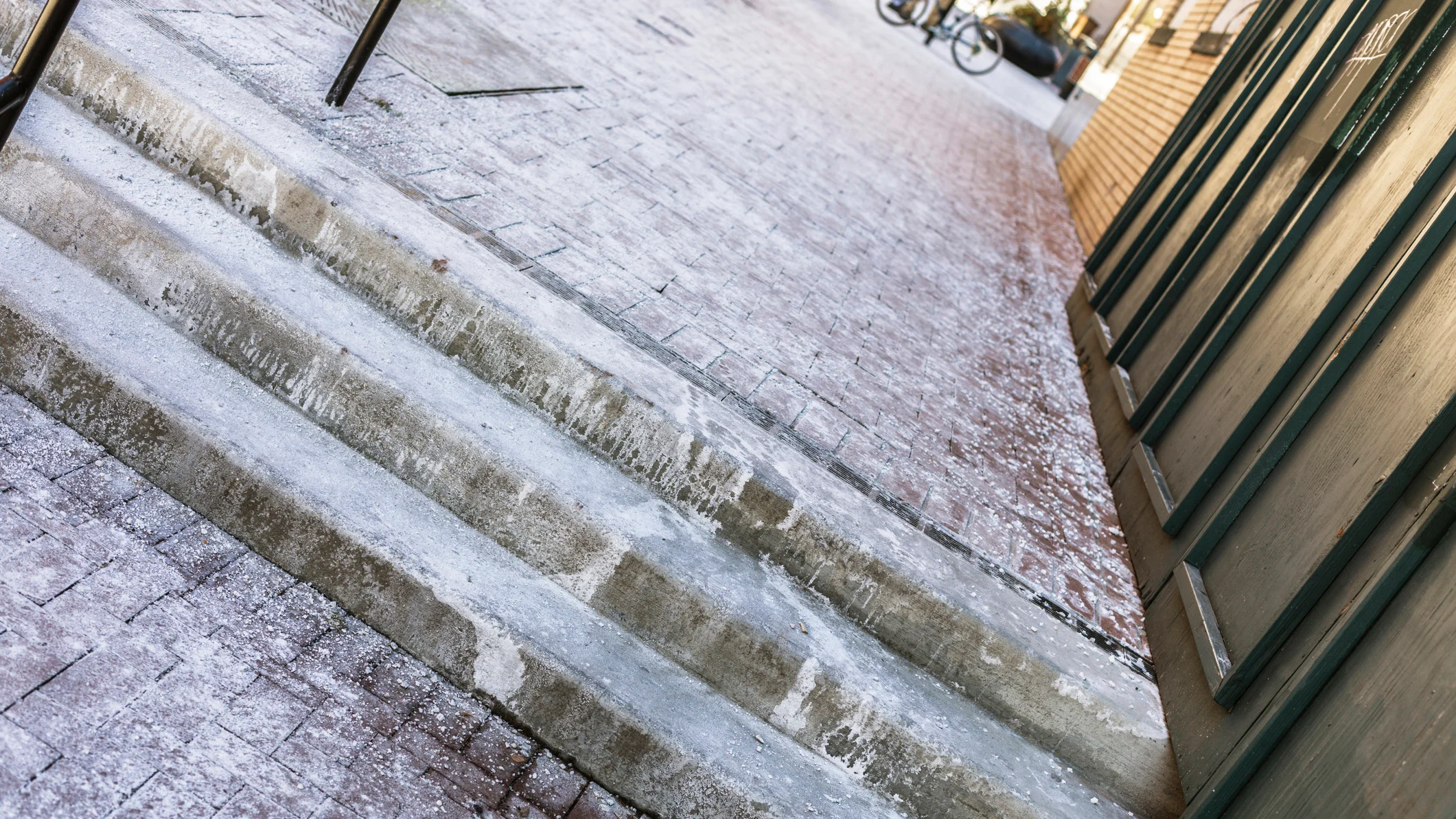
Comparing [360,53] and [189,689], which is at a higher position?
[360,53]

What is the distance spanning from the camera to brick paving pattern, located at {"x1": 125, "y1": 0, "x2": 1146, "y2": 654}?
148 inches

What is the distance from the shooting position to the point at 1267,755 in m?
2.63

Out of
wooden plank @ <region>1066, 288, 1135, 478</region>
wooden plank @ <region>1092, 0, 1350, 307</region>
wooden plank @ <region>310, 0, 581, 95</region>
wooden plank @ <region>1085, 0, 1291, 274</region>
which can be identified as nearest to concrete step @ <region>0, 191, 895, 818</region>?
wooden plank @ <region>310, 0, 581, 95</region>

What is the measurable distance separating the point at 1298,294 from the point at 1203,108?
12.0ft

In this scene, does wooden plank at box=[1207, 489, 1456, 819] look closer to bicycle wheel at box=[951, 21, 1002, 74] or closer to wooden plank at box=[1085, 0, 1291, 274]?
wooden plank at box=[1085, 0, 1291, 274]

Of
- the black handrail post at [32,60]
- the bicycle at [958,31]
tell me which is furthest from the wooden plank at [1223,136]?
the bicycle at [958,31]

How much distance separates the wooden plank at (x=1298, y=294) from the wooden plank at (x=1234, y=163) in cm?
103

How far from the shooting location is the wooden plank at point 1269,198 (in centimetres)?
411

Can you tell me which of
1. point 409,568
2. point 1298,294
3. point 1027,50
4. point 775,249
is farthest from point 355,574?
point 1027,50

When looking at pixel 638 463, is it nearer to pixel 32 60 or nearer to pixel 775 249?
pixel 32 60

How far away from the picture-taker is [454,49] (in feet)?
17.0

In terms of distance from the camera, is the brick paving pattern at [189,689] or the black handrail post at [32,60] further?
the black handrail post at [32,60]

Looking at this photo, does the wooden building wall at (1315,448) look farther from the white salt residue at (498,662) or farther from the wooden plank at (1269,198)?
the white salt residue at (498,662)

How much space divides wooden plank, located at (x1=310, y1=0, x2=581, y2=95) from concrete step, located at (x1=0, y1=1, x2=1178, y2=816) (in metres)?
1.37
